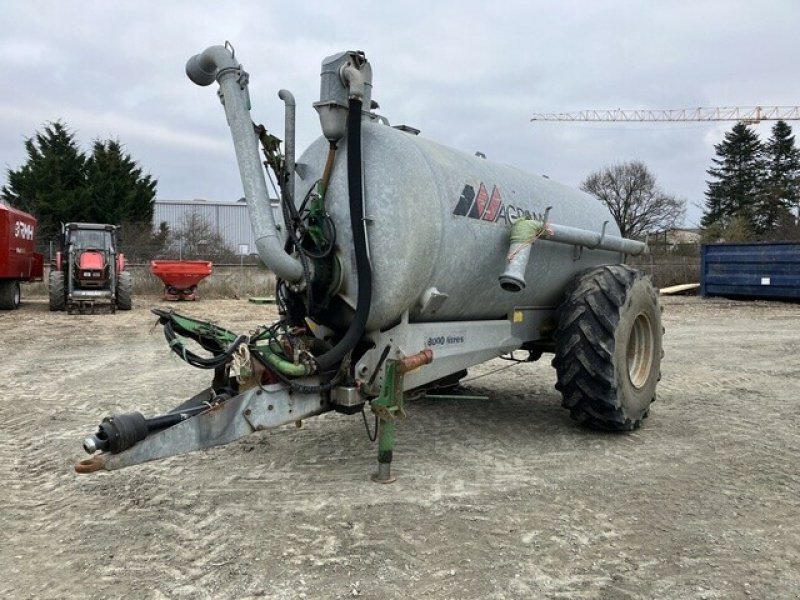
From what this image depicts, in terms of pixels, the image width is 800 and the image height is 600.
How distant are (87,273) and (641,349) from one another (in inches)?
573

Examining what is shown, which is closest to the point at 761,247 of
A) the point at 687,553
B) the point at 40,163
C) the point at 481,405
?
the point at 481,405

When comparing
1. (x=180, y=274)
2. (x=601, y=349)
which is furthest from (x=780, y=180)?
(x=601, y=349)

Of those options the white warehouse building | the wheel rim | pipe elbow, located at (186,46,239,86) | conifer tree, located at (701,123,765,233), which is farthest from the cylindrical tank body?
conifer tree, located at (701,123,765,233)

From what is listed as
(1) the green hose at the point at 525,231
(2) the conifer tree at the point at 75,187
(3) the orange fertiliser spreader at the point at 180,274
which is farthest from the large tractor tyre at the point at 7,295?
(1) the green hose at the point at 525,231

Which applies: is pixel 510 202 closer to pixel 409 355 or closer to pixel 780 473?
pixel 409 355

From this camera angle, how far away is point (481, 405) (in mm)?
6211

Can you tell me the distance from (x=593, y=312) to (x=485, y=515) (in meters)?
1.95

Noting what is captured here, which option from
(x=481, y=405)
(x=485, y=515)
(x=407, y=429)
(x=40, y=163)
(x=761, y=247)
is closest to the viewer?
(x=485, y=515)

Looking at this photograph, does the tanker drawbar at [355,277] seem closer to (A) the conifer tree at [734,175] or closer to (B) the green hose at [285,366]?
(B) the green hose at [285,366]

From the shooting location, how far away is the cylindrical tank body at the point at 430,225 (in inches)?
150

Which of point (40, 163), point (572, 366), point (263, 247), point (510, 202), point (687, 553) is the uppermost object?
point (40, 163)

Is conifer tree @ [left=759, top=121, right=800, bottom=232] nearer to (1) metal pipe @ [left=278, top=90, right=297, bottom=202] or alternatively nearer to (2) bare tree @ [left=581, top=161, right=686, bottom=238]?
(2) bare tree @ [left=581, top=161, right=686, bottom=238]

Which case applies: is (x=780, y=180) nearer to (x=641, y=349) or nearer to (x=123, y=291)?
(x=123, y=291)

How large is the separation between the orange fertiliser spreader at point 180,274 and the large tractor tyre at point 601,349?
1607cm
